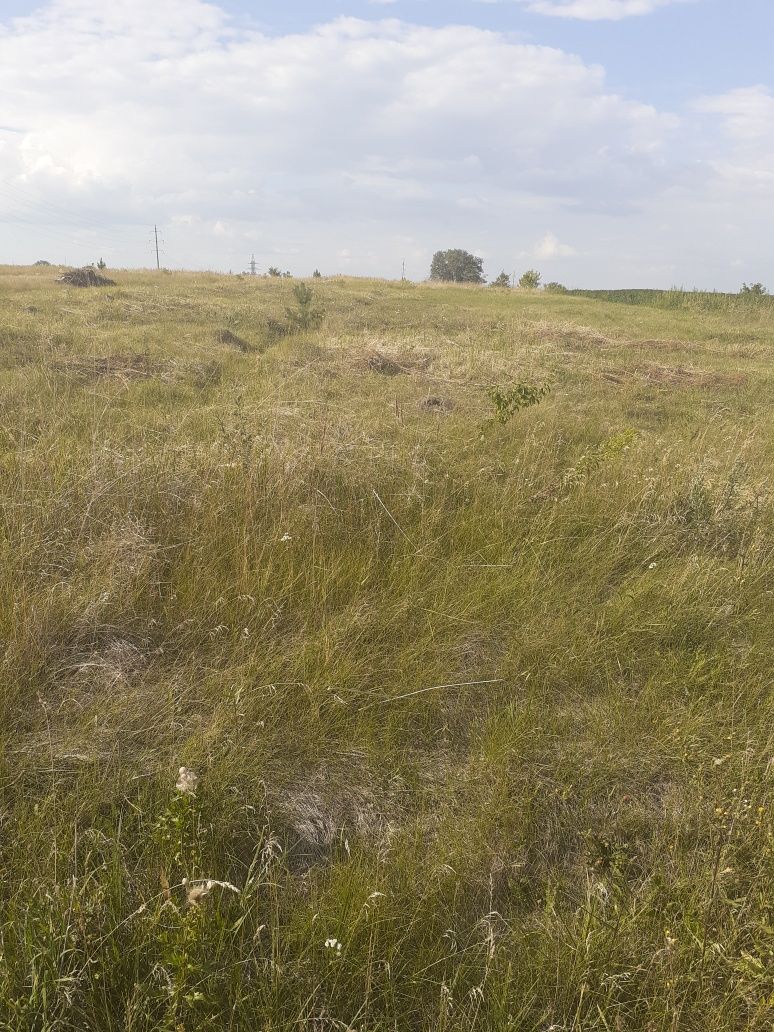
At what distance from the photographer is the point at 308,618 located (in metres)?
2.85

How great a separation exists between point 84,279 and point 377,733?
22.1 metres

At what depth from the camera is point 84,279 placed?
2052cm

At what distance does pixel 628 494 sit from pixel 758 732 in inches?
77.3

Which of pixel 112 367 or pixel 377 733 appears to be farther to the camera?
pixel 112 367

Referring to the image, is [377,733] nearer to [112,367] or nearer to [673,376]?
[112,367]

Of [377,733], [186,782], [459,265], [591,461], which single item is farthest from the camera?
[459,265]

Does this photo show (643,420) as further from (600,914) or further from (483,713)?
(600,914)

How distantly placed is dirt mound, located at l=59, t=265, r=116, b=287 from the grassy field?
690 inches

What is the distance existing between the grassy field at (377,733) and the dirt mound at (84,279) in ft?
57.5

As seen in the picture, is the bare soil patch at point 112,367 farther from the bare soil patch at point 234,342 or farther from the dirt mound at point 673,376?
the dirt mound at point 673,376

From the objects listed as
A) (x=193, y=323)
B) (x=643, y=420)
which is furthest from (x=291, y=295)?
(x=643, y=420)

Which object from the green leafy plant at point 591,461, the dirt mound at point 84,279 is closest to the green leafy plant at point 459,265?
the dirt mound at point 84,279

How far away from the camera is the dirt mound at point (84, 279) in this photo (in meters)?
20.1

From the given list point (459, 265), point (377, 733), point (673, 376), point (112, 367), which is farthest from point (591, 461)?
point (459, 265)
